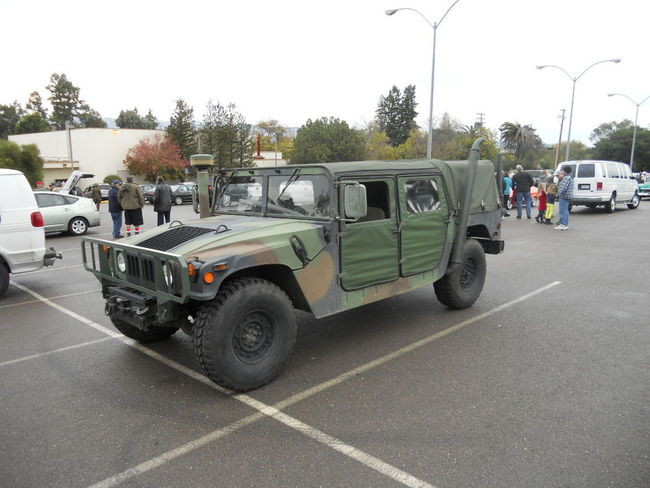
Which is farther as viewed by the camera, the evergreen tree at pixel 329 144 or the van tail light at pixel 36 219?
the evergreen tree at pixel 329 144

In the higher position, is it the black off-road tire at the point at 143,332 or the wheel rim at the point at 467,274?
the wheel rim at the point at 467,274

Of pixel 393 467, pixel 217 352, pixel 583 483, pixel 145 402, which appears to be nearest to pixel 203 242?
pixel 217 352

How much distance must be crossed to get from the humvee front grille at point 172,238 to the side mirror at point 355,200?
1.28 m

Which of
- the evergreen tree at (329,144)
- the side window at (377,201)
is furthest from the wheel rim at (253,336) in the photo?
the evergreen tree at (329,144)

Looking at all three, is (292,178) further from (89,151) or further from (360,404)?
(89,151)

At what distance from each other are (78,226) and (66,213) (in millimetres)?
563

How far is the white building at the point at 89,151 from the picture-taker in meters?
47.8

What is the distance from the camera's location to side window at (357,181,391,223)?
16.6 feet

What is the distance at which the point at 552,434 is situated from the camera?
3367 mm

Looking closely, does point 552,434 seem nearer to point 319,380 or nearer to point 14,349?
point 319,380

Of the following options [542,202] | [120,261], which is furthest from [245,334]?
[542,202]

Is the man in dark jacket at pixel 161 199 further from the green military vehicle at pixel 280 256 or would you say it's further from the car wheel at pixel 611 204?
the car wheel at pixel 611 204

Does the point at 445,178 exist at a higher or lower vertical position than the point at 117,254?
higher

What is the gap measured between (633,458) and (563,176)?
43.4ft
